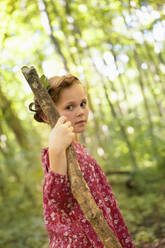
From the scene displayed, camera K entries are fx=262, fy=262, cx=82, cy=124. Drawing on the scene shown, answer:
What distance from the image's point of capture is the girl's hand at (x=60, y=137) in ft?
4.76

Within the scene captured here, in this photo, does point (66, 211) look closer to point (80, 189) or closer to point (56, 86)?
point (80, 189)

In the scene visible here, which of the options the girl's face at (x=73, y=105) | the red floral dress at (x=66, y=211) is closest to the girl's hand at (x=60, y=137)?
the red floral dress at (x=66, y=211)

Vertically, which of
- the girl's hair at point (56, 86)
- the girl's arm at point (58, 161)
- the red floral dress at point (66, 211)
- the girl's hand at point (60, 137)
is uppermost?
the girl's hair at point (56, 86)

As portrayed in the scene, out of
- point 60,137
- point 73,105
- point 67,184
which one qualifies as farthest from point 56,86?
point 67,184

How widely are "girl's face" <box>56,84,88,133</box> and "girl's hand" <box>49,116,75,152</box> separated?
1.31 feet

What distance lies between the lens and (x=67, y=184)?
157 centimetres

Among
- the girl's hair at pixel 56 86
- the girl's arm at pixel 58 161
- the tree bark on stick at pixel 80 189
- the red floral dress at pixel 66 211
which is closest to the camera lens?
the tree bark on stick at pixel 80 189

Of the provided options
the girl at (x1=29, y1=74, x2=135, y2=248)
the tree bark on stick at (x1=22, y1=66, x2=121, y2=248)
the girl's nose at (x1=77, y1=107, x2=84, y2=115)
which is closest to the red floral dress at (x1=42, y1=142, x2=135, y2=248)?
the girl at (x1=29, y1=74, x2=135, y2=248)

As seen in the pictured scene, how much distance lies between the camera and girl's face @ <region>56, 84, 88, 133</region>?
1897 mm

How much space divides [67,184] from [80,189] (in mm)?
259

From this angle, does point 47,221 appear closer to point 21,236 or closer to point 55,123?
point 55,123

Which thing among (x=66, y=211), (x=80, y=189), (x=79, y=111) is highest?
(x=79, y=111)

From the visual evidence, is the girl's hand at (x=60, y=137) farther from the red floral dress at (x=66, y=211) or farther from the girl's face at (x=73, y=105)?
the girl's face at (x=73, y=105)

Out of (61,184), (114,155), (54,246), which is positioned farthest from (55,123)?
(114,155)
